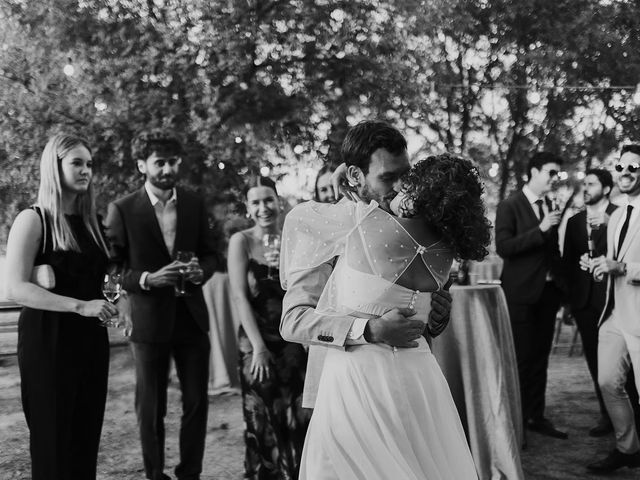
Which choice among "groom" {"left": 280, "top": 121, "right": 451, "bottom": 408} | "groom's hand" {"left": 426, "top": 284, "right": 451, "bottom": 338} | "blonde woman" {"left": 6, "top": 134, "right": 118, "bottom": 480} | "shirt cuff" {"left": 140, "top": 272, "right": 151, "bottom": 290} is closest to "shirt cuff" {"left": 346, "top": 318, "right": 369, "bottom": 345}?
"groom" {"left": 280, "top": 121, "right": 451, "bottom": 408}

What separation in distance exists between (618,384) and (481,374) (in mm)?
958

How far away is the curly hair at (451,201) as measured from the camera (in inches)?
75.4

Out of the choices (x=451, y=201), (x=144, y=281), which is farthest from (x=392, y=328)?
(x=144, y=281)

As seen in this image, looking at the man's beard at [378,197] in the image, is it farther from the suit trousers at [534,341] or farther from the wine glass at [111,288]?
the suit trousers at [534,341]

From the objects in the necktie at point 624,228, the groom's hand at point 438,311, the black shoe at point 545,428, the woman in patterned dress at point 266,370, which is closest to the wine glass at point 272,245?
the woman in patterned dress at point 266,370

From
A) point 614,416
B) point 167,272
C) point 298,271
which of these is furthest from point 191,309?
point 614,416

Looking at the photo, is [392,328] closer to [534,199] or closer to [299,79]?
[534,199]

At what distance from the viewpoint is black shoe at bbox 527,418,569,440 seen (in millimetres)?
5064

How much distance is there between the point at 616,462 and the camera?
4273 mm

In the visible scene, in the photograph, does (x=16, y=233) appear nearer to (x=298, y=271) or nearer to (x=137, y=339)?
(x=137, y=339)

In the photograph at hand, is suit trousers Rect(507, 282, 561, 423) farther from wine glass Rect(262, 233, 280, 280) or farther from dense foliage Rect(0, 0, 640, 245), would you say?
dense foliage Rect(0, 0, 640, 245)

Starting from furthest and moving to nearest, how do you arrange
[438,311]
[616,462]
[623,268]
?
[616,462] < [623,268] < [438,311]

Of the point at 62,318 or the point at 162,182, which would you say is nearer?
the point at 62,318

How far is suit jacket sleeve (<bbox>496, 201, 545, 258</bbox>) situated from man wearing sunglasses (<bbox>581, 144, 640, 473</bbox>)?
0.73m
